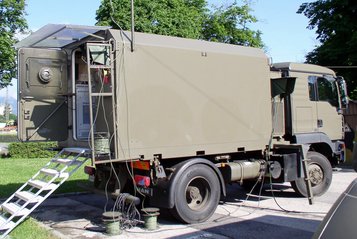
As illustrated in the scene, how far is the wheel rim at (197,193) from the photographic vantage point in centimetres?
741

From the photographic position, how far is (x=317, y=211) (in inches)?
319

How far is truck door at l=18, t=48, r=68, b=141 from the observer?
25.5 ft

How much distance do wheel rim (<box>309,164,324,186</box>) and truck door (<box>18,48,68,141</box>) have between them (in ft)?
17.6

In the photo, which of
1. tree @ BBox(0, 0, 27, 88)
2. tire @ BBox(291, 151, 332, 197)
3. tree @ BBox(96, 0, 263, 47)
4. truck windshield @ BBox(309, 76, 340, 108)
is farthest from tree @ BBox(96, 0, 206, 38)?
tire @ BBox(291, 151, 332, 197)

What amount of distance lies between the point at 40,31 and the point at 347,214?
6138 millimetres

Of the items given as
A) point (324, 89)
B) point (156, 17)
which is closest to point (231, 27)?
point (156, 17)

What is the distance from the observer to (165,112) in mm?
7105

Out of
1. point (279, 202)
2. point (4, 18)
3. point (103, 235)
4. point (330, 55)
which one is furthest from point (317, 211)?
point (4, 18)

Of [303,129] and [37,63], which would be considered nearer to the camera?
[37,63]

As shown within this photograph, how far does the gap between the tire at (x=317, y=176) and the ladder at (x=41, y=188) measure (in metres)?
4.87

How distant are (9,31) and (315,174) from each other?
2380 centimetres

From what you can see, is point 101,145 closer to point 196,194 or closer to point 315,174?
point 196,194

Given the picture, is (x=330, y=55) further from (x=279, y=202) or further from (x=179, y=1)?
(x=279, y=202)

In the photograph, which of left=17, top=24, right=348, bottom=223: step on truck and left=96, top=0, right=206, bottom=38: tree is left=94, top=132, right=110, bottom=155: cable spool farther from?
left=96, top=0, right=206, bottom=38: tree
